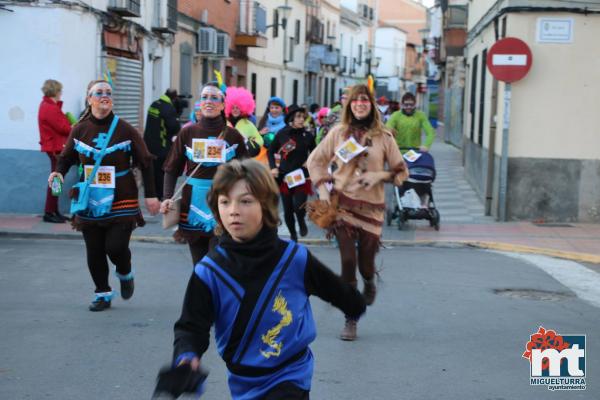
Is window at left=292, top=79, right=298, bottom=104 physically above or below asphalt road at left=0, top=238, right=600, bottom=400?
above

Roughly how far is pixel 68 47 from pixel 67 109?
2.97 ft

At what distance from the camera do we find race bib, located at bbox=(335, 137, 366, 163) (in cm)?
717

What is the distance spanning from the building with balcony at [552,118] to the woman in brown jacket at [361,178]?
722cm

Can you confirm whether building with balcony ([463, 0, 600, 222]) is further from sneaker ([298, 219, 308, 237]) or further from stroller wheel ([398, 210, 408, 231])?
sneaker ([298, 219, 308, 237])

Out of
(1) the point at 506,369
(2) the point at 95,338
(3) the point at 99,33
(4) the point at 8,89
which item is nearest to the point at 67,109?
(4) the point at 8,89

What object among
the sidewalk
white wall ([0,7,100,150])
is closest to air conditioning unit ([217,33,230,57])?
white wall ([0,7,100,150])

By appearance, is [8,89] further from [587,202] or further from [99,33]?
[587,202]

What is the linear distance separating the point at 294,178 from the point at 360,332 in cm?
463

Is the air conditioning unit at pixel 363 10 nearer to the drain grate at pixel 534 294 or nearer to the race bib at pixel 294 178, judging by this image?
the race bib at pixel 294 178

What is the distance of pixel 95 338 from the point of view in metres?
6.98

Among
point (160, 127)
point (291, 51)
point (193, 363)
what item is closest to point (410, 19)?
point (291, 51)

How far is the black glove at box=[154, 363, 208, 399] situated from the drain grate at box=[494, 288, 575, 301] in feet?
19.9

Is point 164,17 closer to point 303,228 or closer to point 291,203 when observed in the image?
point 303,228

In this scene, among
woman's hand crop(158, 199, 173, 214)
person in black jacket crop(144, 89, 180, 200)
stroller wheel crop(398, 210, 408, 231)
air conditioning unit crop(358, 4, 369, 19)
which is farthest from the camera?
air conditioning unit crop(358, 4, 369, 19)
